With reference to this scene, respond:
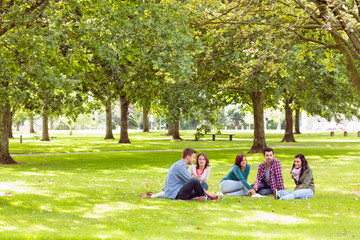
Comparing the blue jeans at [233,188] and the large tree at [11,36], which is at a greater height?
the large tree at [11,36]

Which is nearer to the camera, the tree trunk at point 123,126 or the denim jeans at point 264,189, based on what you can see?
the denim jeans at point 264,189

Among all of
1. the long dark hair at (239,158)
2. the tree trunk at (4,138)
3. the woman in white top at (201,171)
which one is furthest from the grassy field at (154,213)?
the tree trunk at (4,138)

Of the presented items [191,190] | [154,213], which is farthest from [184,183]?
[154,213]

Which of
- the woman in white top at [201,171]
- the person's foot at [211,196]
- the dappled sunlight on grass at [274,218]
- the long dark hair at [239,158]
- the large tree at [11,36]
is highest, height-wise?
the large tree at [11,36]

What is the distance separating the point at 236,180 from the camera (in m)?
12.1

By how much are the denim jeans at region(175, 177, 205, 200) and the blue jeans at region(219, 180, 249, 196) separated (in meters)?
1.32

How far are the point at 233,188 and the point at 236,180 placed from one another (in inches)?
9.2

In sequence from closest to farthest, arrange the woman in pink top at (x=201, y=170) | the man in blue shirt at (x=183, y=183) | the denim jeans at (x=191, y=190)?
1. the man in blue shirt at (x=183, y=183)
2. the denim jeans at (x=191, y=190)
3. the woman in pink top at (x=201, y=170)

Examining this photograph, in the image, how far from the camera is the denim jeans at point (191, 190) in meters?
10.7

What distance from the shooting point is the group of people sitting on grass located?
10819 millimetres

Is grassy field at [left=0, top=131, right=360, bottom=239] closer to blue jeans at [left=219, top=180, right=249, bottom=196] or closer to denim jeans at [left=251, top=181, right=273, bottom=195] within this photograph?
denim jeans at [left=251, top=181, right=273, bottom=195]

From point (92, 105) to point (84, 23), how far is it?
20587mm

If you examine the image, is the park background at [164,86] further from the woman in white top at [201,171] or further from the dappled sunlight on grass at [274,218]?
the woman in white top at [201,171]

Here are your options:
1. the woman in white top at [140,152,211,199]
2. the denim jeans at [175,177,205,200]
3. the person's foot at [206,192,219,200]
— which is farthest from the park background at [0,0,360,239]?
the woman in white top at [140,152,211,199]
